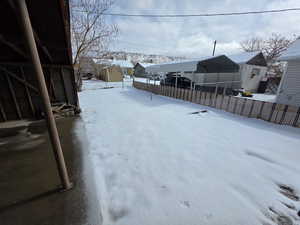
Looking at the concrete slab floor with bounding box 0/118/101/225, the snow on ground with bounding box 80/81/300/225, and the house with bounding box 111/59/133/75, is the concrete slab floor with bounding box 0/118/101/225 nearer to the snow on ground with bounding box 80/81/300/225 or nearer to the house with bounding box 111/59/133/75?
the snow on ground with bounding box 80/81/300/225

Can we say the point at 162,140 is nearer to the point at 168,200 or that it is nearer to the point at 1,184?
the point at 168,200

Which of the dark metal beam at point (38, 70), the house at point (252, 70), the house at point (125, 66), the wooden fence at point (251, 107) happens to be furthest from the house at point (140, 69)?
the dark metal beam at point (38, 70)

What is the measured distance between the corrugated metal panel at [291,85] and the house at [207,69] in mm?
3398

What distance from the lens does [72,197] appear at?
1959 mm

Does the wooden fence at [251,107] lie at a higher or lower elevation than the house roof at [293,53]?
lower

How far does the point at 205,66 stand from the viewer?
9625 mm

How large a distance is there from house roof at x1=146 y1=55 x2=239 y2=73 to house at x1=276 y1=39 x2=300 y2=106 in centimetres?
374

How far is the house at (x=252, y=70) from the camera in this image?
42.3 feet

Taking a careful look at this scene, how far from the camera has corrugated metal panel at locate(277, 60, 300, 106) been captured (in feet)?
22.8

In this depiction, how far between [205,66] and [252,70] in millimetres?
7297

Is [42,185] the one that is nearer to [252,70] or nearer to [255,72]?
[252,70]

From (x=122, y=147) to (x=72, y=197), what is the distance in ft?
4.91

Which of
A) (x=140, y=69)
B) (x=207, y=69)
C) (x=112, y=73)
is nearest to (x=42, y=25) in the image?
(x=207, y=69)

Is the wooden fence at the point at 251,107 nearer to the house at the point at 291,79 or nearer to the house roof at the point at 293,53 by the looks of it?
the house at the point at 291,79
